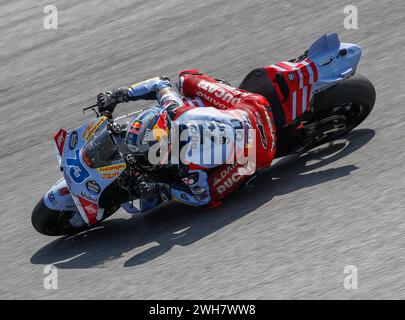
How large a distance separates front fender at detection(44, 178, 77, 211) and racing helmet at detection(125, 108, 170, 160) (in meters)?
0.77

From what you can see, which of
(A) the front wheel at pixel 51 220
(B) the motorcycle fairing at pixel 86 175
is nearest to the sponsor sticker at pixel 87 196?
(B) the motorcycle fairing at pixel 86 175

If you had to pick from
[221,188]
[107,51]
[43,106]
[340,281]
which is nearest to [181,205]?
[221,188]

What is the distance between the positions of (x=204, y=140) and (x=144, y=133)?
50 cm

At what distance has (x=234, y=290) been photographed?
5363 millimetres

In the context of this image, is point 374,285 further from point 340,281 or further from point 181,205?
point 181,205

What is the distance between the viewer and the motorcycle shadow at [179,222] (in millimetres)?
6383

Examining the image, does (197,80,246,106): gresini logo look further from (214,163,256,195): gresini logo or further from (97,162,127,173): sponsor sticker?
(97,162,127,173): sponsor sticker

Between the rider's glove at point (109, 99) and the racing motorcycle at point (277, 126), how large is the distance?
0.17m

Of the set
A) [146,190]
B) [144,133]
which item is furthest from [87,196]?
[144,133]

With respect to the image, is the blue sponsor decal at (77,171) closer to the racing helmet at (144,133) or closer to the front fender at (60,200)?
the front fender at (60,200)

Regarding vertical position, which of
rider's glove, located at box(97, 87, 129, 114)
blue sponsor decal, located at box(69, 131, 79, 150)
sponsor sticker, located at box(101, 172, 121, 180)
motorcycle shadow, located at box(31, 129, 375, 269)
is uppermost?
rider's glove, located at box(97, 87, 129, 114)

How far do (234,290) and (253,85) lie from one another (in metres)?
2.36

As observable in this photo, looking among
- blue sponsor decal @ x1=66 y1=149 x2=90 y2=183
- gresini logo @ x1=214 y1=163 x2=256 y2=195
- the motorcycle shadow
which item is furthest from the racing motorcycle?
gresini logo @ x1=214 y1=163 x2=256 y2=195

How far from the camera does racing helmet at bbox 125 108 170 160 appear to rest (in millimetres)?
6266
